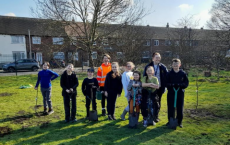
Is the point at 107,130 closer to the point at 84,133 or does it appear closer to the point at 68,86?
the point at 84,133

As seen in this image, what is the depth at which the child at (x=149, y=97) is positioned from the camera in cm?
457

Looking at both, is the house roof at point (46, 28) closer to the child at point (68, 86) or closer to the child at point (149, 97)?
the child at point (68, 86)

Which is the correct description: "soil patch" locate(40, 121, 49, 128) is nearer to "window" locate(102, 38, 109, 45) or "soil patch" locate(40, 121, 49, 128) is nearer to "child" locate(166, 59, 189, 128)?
"child" locate(166, 59, 189, 128)

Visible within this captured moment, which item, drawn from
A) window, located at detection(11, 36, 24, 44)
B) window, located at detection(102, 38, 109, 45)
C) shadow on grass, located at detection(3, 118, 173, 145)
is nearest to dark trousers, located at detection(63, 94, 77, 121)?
shadow on grass, located at detection(3, 118, 173, 145)

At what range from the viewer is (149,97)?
470 centimetres

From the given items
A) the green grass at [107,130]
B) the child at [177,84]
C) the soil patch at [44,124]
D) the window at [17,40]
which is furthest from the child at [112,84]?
the window at [17,40]

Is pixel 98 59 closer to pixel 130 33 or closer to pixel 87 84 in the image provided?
pixel 130 33

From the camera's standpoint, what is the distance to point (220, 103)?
23.7ft

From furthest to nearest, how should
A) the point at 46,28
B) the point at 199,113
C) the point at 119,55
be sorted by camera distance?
the point at 119,55 → the point at 46,28 → the point at 199,113

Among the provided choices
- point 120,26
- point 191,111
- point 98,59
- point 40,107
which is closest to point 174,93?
point 191,111

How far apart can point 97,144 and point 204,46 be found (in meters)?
26.4

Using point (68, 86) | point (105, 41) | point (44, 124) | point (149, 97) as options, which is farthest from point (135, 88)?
point (105, 41)

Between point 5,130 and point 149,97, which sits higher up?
point 149,97

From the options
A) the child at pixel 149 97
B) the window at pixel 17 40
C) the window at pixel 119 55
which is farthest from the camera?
the window at pixel 17 40
